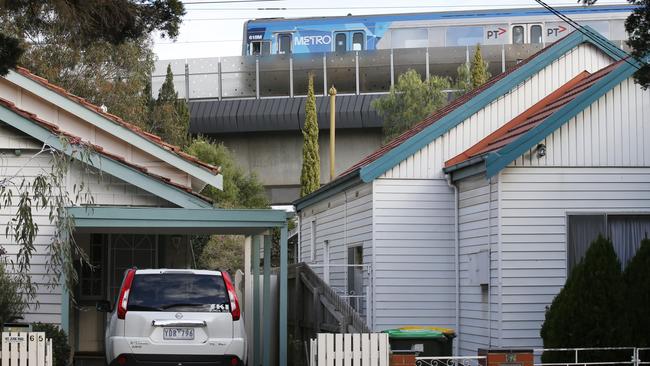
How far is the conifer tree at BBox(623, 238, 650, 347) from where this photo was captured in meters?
14.1

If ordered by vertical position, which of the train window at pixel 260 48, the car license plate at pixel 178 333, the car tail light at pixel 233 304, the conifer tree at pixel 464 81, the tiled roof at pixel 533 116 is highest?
the train window at pixel 260 48

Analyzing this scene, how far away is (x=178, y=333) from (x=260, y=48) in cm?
3432

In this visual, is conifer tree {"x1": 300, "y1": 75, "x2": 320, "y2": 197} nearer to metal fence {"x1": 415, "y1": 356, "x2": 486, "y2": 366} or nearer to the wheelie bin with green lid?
metal fence {"x1": 415, "y1": 356, "x2": 486, "y2": 366}

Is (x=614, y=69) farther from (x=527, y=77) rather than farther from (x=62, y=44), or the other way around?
(x=62, y=44)

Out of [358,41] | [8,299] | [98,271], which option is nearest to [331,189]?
[98,271]

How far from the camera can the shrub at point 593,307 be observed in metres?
14.1

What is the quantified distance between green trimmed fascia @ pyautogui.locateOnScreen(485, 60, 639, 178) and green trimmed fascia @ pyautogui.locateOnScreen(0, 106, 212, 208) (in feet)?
15.3

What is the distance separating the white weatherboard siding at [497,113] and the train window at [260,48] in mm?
27019

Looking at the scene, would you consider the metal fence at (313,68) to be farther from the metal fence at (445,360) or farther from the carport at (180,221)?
the carport at (180,221)

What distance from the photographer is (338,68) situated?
153 ft

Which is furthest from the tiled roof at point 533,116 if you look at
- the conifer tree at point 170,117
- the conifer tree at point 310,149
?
the conifer tree at point 170,117

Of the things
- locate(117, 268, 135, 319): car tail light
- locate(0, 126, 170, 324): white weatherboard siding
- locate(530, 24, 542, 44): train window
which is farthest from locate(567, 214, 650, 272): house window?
locate(530, 24, 542, 44): train window

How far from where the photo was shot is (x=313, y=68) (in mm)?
46375

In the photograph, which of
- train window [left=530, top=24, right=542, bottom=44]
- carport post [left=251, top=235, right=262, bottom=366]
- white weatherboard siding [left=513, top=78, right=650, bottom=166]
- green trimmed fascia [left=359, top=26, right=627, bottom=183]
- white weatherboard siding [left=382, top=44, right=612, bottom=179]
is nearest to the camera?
white weatherboard siding [left=513, top=78, right=650, bottom=166]
